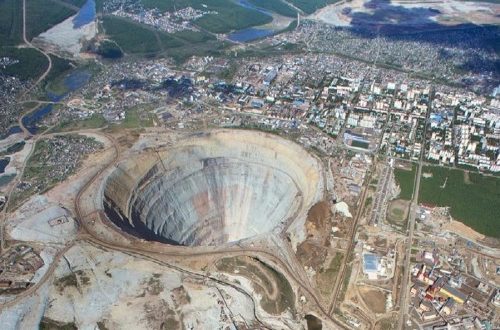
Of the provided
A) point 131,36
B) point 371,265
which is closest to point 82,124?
point 131,36

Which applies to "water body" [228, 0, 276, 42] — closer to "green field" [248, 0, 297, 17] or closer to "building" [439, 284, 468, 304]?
"green field" [248, 0, 297, 17]

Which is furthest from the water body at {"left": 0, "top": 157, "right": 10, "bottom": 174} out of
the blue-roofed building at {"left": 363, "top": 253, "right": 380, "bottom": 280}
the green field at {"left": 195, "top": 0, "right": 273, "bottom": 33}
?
the green field at {"left": 195, "top": 0, "right": 273, "bottom": 33}

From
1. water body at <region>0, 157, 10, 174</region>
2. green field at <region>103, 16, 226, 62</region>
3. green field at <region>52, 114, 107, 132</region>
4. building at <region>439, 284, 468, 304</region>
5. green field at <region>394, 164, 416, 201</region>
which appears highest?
green field at <region>103, 16, 226, 62</region>

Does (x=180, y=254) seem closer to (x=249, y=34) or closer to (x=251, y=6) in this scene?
(x=249, y=34)

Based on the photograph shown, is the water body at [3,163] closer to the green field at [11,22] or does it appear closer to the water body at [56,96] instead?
the water body at [56,96]

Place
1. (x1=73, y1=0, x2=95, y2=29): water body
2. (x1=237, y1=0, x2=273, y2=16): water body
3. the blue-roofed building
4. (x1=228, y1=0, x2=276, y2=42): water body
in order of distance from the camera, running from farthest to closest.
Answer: (x1=237, y1=0, x2=273, y2=16): water body < (x1=73, y1=0, x2=95, y2=29): water body < (x1=228, y1=0, x2=276, y2=42): water body < the blue-roofed building

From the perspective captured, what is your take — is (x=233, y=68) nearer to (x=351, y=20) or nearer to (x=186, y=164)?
(x=186, y=164)
